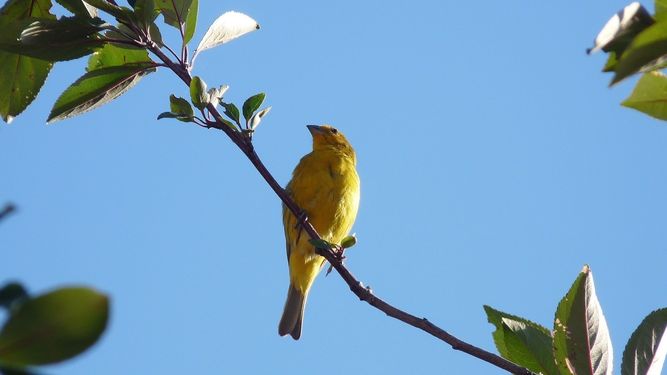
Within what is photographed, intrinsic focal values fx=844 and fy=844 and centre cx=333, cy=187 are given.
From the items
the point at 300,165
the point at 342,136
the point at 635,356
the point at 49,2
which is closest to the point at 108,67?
the point at 49,2

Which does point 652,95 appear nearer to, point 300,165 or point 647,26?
point 647,26

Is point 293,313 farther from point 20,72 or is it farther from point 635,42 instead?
point 635,42

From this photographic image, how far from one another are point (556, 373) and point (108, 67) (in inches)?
68.2

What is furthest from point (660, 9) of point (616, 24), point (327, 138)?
point (327, 138)

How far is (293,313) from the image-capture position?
23.4ft

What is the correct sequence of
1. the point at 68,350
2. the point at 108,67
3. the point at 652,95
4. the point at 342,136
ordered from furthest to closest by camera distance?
the point at 342,136 < the point at 108,67 < the point at 652,95 < the point at 68,350

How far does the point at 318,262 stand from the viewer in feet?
23.1

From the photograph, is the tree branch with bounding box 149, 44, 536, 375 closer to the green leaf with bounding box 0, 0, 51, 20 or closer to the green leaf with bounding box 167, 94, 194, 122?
the green leaf with bounding box 167, 94, 194, 122

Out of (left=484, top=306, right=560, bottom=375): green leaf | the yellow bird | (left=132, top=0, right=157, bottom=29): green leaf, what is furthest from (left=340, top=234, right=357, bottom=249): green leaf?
the yellow bird

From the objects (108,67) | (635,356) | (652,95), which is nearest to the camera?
(652,95)

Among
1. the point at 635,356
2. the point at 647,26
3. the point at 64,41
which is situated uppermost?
the point at 64,41

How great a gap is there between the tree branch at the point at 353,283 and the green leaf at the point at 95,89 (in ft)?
0.62

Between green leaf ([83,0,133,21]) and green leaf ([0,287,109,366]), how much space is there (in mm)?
2117

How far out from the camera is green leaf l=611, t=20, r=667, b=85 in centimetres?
118
